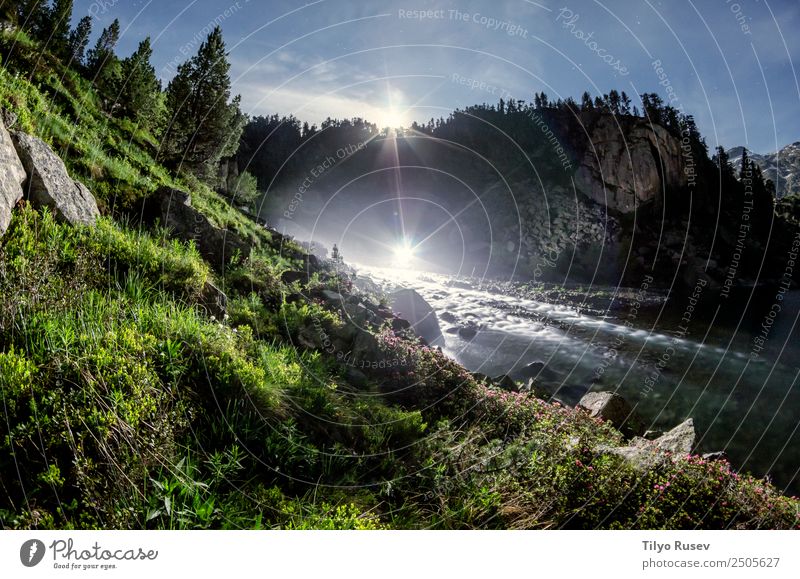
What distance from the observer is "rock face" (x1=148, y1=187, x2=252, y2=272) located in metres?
6.58

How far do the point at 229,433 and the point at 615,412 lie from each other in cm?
856

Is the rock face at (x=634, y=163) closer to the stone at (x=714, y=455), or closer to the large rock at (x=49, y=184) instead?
the stone at (x=714, y=455)

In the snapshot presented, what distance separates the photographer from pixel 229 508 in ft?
8.20

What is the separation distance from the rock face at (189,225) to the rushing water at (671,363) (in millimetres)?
10141

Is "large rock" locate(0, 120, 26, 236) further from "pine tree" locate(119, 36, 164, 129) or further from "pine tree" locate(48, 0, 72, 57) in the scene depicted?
"pine tree" locate(48, 0, 72, 57)

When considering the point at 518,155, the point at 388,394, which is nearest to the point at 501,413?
the point at 388,394

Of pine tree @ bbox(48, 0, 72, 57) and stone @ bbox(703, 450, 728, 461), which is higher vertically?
pine tree @ bbox(48, 0, 72, 57)

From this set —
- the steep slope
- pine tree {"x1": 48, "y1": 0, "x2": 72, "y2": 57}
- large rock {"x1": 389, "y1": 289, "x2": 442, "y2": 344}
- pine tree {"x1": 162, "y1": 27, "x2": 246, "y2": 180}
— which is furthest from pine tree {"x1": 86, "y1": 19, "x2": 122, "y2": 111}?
the steep slope

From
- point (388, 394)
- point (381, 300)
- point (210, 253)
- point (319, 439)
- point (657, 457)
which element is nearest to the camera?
point (319, 439)

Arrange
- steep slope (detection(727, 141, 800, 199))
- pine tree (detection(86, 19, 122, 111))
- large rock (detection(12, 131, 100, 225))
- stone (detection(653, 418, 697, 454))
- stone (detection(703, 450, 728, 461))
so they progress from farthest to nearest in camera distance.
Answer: steep slope (detection(727, 141, 800, 199))
pine tree (detection(86, 19, 122, 111))
stone (detection(653, 418, 697, 454))
stone (detection(703, 450, 728, 461))
large rock (detection(12, 131, 100, 225))

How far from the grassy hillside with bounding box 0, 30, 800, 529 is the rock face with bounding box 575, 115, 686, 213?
2349 inches
